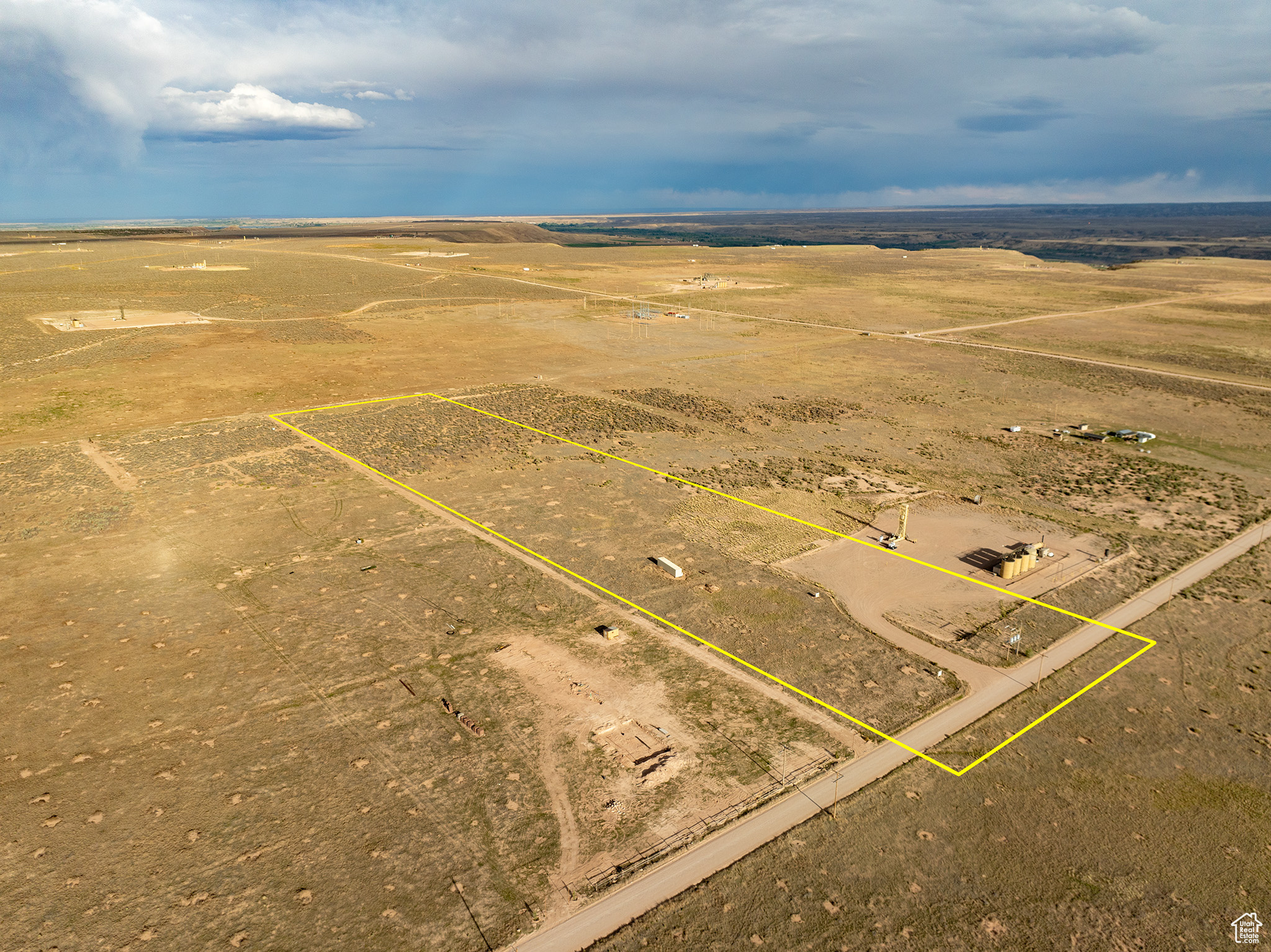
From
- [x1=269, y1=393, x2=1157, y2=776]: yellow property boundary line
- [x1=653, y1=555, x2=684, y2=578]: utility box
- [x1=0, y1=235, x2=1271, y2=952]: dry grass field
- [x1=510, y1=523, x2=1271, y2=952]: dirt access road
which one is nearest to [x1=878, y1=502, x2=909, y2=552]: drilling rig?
[x1=269, y1=393, x2=1157, y2=776]: yellow property boundary line

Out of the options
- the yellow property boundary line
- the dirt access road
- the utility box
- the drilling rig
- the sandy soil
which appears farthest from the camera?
the sandy soil

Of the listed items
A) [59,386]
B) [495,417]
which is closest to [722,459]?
[495,417]

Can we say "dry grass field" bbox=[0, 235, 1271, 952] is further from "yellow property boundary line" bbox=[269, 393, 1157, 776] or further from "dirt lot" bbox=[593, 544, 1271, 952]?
"yellow property boundary line" bbox=[269, 393, 1157, 776]

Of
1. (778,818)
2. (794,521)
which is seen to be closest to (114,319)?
(794,521)

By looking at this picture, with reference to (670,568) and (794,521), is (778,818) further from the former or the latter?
(794,521)

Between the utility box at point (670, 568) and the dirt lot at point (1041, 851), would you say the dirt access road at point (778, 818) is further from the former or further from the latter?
the utility box at point (670, 568)

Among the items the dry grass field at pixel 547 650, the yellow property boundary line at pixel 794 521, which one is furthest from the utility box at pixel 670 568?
the yellow property boundary line at pixel 794 521
